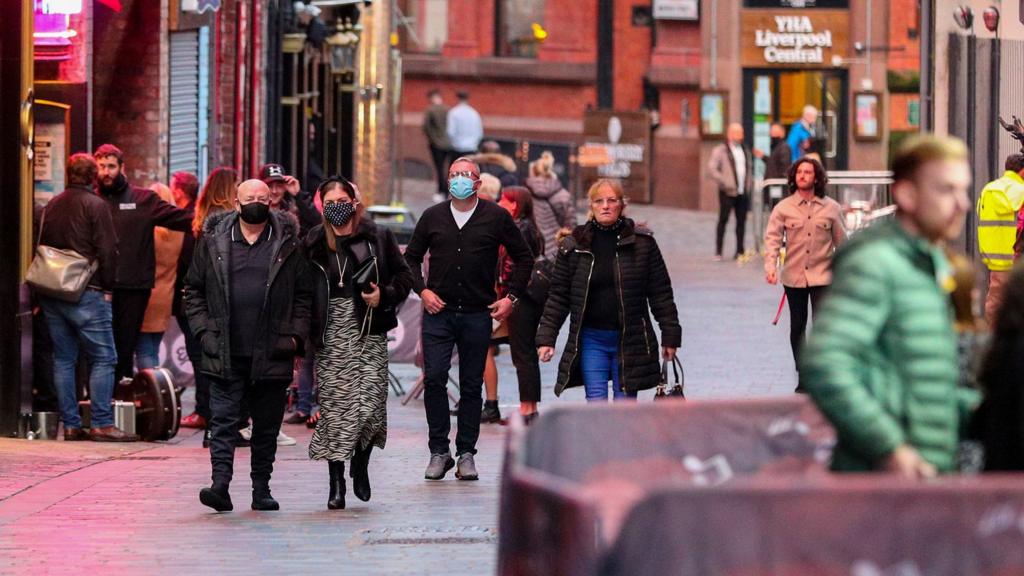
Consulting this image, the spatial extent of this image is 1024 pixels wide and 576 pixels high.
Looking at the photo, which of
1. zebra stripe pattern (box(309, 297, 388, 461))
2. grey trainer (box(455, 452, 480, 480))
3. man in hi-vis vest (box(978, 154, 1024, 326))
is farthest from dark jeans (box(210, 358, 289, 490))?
man in hi-vis vest (box(978, 154, 1024, 326))

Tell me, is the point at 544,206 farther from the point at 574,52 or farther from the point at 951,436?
the point at 574,52

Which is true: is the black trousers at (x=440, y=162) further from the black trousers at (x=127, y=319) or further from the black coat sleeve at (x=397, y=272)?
the black coat sleeve at (x=397, y=272)

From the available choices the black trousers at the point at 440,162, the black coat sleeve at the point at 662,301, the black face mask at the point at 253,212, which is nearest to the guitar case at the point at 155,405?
the black face mask at the point at 253,212

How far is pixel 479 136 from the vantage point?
36438mm

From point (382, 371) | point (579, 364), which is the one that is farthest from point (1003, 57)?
point (382, 371)

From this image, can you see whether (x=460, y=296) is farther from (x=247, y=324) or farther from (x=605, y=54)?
(x=605, y=54)

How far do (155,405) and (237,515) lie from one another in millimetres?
3567

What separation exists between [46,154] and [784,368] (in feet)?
20.2

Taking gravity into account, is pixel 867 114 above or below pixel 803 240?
above

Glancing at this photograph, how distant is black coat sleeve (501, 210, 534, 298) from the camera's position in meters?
12.2

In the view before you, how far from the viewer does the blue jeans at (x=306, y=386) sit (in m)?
15.3

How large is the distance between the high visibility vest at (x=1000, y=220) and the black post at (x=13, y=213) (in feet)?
22.5

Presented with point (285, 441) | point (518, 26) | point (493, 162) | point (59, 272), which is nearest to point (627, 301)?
point (285, 441)

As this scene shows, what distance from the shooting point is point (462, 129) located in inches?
1414
